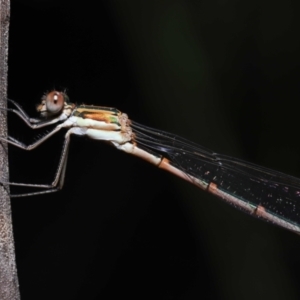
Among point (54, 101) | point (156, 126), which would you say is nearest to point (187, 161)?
point (54, 101)

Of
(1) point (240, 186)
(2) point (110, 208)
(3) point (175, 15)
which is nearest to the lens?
(1) point (240, 186)

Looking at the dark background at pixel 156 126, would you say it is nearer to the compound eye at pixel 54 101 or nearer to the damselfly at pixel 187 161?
the damselfly at pixel 187 161

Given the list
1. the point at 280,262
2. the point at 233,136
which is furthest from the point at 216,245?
the point at 233,136

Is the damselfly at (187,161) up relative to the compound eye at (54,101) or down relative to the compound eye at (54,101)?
up

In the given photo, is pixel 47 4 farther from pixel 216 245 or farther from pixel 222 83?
pixel 216 245

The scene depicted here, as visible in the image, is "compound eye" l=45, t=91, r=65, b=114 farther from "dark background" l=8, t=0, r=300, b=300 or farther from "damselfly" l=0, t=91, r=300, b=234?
"dark background" l=8, t=0, r=300, b=300

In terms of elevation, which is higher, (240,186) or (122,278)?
(240,186)

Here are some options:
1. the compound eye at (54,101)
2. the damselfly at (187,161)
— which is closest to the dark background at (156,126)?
the damselfly at (187,161)
